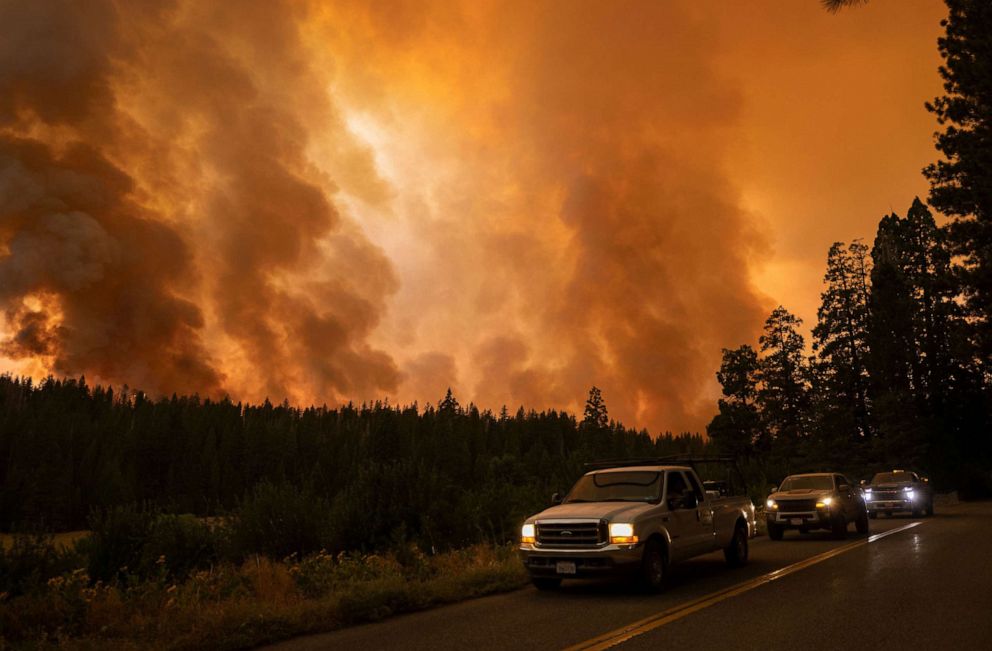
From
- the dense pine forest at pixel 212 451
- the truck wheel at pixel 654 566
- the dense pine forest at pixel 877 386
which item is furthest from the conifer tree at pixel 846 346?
the truck wheel at pixel 654 566

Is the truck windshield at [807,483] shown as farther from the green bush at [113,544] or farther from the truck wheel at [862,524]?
the green bush at [113,544]

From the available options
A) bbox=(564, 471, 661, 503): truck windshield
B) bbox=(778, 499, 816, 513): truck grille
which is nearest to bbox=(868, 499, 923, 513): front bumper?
bbox=(778, 499, 816, 513): truck grille

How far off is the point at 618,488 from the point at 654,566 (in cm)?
165

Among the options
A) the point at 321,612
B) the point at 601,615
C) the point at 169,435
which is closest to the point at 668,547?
the point at 601,615

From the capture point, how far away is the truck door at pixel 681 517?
12.1 m

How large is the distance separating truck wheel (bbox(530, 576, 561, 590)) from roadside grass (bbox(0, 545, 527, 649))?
64cm

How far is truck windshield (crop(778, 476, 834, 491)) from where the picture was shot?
20881 millimetres

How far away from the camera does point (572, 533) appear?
11.3 meters

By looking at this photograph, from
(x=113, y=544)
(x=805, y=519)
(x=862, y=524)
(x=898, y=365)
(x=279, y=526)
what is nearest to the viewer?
(x=113, y=544)

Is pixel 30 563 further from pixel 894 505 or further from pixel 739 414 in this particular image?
pixel 739 414

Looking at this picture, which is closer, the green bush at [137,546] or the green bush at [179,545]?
the green bush at [137,546]

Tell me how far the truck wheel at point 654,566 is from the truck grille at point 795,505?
32.4 ft

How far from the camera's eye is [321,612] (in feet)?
31.3

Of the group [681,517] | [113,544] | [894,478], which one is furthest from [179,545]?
[894,478]
